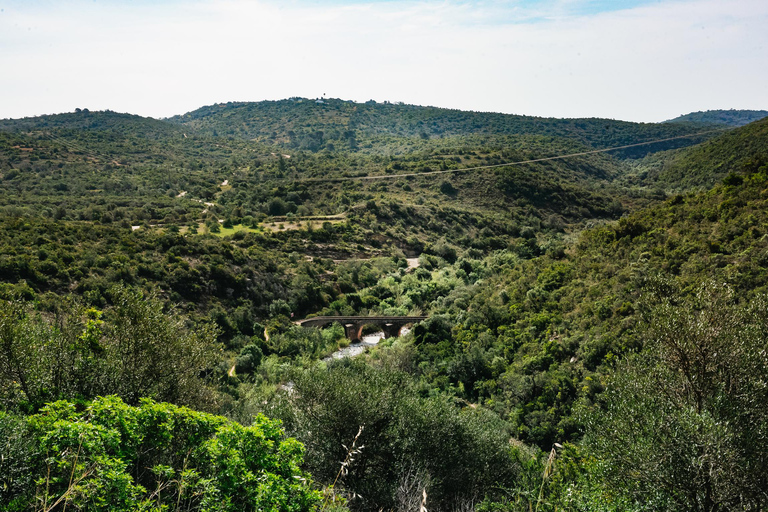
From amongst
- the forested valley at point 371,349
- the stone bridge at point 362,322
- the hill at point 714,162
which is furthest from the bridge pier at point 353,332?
the hill at point 714,162

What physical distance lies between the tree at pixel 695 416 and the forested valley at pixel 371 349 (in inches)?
Result: 2.2

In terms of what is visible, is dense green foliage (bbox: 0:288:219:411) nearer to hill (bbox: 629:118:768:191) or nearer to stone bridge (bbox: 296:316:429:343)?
stone bridge (bbox: 296:316:429:343)

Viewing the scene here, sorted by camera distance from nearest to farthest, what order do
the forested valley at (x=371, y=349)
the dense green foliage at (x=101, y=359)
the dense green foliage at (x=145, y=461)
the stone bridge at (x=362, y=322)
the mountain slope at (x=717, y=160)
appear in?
1. the dense green foliage at (x=145, y=461)
2. the forested valley at (x=371, y=349)
3. the dense green foliage at (x=101, y=359)
4. the stone bridge at (x=362, y=322)
5. the mountain slope at (x=717, y=160)

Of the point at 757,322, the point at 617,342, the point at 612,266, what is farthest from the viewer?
the point at 612,266

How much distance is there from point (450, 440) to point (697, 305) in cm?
963

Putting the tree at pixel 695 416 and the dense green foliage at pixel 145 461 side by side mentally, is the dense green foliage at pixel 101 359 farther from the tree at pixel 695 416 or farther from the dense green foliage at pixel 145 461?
the tree at pixel 695 416

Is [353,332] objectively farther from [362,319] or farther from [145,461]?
[145,461]

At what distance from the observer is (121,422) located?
9203 mm

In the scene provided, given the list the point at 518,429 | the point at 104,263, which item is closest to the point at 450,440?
the point at 518,429

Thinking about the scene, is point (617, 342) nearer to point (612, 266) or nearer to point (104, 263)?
point (612, 266)

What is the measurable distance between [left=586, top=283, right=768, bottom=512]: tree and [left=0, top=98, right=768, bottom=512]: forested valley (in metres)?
0.05

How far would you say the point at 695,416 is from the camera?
30.3 feet

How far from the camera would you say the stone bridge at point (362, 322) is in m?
46.7

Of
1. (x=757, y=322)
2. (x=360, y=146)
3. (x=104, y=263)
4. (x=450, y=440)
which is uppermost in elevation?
(x=360, y=146)
